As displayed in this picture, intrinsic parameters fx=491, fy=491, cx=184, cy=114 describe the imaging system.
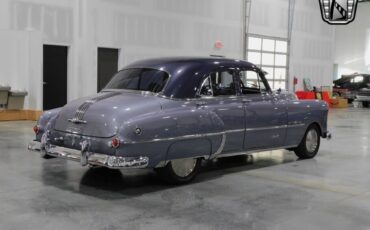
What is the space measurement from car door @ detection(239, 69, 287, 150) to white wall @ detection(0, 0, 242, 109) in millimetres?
8865

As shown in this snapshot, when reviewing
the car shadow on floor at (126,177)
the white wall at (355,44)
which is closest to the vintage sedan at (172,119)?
the car shadow on floor at (126,177)

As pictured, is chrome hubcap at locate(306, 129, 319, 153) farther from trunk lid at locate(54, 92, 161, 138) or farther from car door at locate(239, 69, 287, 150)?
trunk lid at locate(54, 92, 161, 138)

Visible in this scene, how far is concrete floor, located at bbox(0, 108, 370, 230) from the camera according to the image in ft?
15.8

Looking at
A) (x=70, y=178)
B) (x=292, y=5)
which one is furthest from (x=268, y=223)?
(x=292, y=5)

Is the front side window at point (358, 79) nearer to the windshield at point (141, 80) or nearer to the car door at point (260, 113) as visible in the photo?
the car door at point (260, 113)

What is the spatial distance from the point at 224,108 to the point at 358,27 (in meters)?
35.0

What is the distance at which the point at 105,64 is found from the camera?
1691cm

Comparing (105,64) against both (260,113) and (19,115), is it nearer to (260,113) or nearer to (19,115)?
(19,115)

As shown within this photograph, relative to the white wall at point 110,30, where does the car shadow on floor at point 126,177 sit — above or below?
below

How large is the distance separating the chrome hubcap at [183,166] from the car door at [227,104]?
597 mm

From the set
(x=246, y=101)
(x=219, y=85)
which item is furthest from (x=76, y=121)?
(x=246, y=101)

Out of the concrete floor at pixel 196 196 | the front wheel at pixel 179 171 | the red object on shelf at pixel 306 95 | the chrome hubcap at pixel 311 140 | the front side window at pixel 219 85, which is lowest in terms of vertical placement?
the concrete floor at pixel 196 196

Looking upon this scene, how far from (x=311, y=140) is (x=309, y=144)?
0.28ft

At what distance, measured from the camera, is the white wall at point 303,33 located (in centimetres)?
2306
